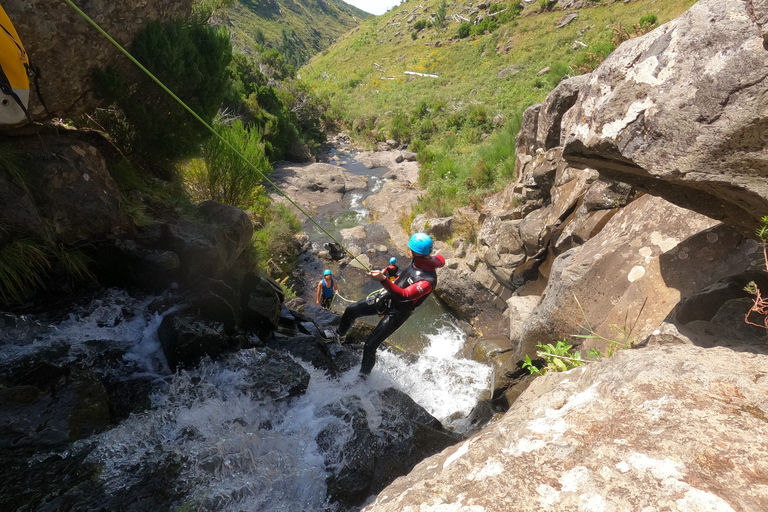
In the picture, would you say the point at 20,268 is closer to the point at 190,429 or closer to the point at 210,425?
the point at 190,429

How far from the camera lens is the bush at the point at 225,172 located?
303 inches

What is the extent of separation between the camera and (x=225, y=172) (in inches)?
319

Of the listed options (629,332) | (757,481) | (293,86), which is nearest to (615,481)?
(757,481)

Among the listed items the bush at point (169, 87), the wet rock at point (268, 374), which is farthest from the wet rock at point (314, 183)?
the wet rock at point (268, 374)

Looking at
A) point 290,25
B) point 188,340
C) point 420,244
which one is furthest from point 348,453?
point 290,25

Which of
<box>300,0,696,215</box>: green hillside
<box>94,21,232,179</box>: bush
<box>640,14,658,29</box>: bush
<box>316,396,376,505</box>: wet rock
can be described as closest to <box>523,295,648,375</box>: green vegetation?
<box>316,396,376,505</box>: wet rock

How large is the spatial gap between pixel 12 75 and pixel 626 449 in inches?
214

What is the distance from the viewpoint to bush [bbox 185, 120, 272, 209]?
769 centimetres

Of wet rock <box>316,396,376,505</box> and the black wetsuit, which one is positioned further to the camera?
the black wetsuit

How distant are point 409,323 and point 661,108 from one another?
741 centimetres

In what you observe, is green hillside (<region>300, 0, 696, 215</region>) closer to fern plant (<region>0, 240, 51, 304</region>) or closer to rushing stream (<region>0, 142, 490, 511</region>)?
rushing stream (<region>0, 142, 490, 511</region>)

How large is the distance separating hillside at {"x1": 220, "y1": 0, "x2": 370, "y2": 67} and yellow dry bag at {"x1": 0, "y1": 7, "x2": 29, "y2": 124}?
52428 millimetres

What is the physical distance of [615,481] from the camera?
1.56 meters

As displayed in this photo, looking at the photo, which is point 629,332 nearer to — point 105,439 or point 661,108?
point 661,108
